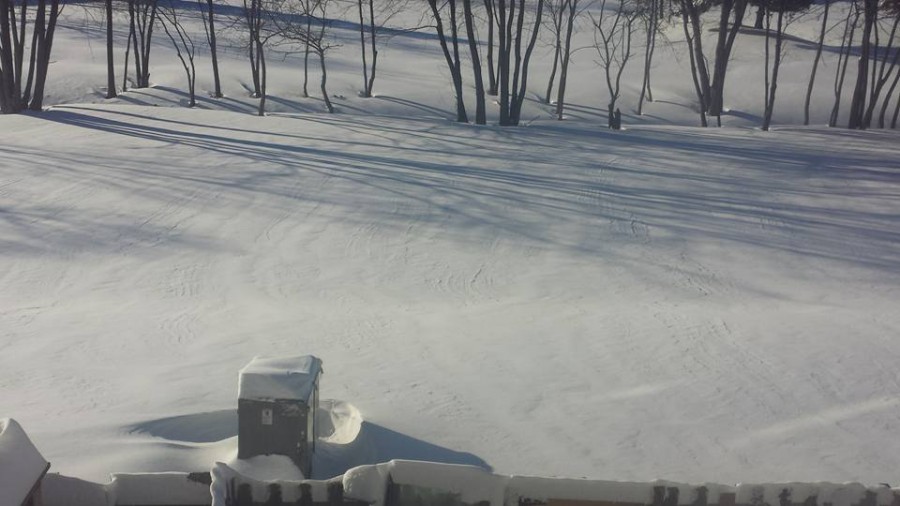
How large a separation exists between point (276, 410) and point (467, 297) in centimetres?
529

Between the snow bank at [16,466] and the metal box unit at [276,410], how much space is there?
1151mm

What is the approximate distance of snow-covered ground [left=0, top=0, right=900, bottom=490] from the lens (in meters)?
5.97

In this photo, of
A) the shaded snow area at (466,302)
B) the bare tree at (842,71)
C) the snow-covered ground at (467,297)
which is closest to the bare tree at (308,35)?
the snow-covered ground at (467,297)

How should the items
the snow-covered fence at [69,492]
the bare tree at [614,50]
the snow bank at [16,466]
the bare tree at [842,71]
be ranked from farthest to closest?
the bare tree at [842,71] → the bare tree at [614,50] → the snow-covered fence at [69,492] → the snow bank at [16,466]

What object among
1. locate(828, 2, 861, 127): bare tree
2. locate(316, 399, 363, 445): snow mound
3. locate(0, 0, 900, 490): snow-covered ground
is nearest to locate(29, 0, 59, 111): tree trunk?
locate(0, 0, 900, 490): snow-covered ground

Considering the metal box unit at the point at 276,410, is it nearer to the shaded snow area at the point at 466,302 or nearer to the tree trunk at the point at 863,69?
the shaded snow area at the point at 466,302

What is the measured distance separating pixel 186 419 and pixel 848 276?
27.1 ft

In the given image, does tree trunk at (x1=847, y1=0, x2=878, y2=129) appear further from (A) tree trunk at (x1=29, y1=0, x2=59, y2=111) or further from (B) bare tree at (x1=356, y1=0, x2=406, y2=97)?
(A) tree trunk at (x1=29, y1=0, x2=59, y2=111)

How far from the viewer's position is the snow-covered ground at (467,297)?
235 inches

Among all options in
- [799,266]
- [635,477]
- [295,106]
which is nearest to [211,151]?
[799,266]

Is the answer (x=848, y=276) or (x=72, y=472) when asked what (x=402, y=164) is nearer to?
(x=848, y=276)

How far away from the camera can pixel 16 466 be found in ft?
11.1

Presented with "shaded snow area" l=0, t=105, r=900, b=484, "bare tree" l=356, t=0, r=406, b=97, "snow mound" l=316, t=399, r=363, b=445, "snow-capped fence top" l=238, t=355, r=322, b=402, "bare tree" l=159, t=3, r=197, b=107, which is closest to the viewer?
"snow-capped fence top" l=238, t=355, r=322, b=402

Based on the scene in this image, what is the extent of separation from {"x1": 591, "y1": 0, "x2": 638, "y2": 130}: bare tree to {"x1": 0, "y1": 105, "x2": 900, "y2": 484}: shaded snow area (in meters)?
11.7
